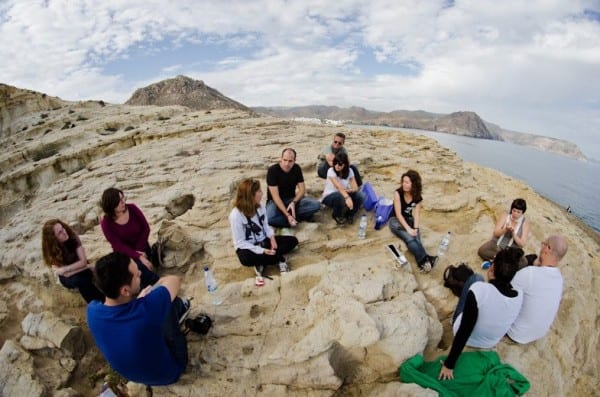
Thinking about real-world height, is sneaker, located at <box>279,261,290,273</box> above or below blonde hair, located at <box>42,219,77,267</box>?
below

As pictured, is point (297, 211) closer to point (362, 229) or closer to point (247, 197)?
point (362, 229)

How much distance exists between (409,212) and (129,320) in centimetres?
562

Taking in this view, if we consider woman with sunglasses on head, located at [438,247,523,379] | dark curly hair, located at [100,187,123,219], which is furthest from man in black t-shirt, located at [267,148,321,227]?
woman with sunglasses on head, located at [438,247,523,379]

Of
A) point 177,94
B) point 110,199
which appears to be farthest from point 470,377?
point 177,94

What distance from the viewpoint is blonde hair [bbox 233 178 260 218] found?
17.8 ft

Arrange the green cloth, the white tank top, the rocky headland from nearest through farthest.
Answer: the green cloth
the white tank top
the rocky headland

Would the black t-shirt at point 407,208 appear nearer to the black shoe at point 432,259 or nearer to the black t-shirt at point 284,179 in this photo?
the black shoe at point 432,259

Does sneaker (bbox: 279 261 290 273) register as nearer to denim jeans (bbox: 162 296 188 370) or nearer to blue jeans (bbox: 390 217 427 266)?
denim jeans (bbox: 162 296 188 370)

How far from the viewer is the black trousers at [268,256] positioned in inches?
221

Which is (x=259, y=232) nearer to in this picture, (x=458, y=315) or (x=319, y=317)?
(x=319, y=317)

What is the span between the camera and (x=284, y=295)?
5312mm

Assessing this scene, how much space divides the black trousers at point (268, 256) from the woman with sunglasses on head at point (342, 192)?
169 cm

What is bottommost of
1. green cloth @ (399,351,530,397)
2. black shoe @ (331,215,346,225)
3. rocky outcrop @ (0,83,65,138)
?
green cloth @ (399,351,530,397)

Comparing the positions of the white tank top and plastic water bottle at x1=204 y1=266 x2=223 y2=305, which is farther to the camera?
plastic water bottle at x1=204 y1=266 x2=223 y2=305
